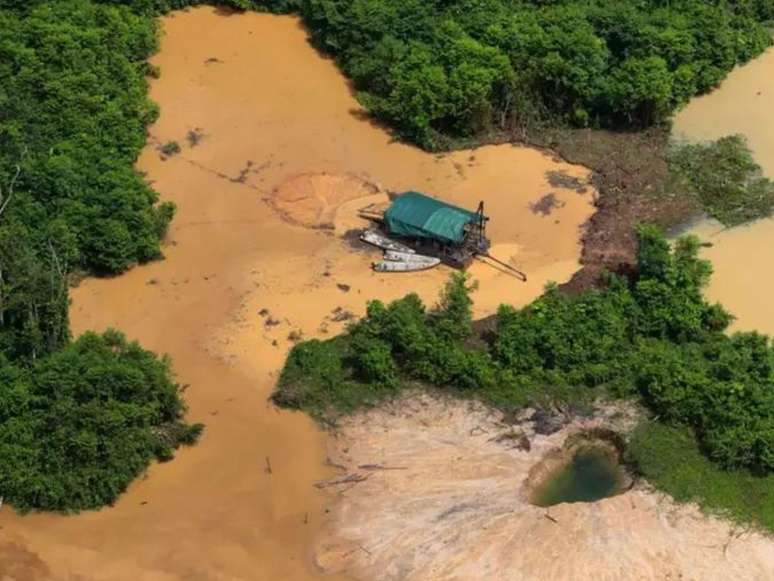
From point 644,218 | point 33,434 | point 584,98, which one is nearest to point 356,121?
point 584,98

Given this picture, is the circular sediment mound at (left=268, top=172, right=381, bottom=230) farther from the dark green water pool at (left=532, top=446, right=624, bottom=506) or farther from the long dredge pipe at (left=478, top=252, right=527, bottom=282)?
the dark green water pool at (left=532, top=446, right=624, bottom=506)

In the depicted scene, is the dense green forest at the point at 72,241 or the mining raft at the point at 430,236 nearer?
the dense green forest at the point at 72,241

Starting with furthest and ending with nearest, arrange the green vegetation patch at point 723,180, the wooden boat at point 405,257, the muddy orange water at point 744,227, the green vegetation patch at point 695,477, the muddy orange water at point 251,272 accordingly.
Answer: the green vegetation patch at point 723,180 < the wooden boat at point 405,257 < the muddy orange water at point 744,227 < the green vegetation patch at point 695,477 < the muddy orange water at point 251,272

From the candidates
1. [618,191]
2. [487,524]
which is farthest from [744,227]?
[487,524]

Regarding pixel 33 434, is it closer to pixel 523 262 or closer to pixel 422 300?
pixel 422 300

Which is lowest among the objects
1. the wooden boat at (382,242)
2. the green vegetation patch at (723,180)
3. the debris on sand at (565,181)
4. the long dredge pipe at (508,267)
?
the wooden boat at (382,242)

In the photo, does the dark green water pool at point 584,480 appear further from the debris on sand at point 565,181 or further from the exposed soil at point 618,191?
the debris on sand at point 565,181

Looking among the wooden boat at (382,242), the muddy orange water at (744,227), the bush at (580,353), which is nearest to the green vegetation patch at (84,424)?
the bush at (580,353)
